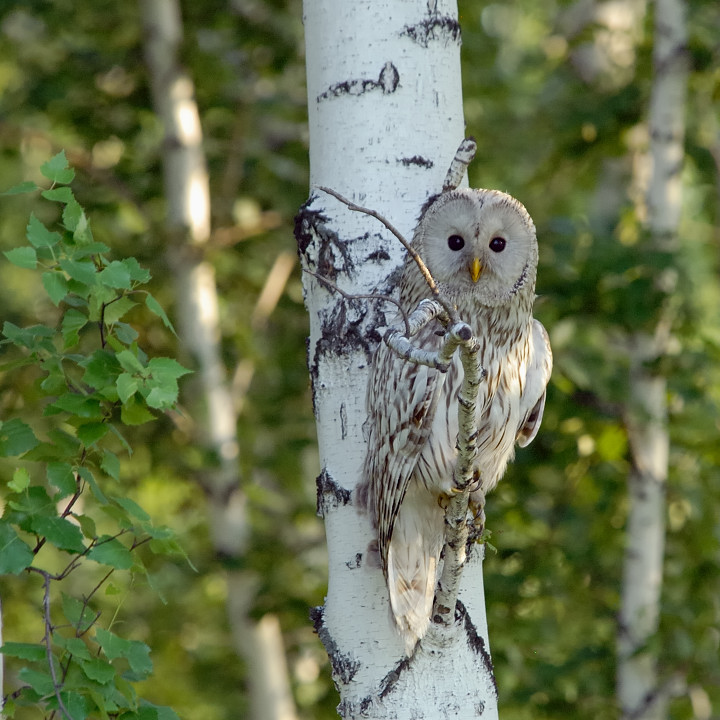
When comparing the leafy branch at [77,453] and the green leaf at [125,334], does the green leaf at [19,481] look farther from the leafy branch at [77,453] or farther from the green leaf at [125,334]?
the green leaf at [125,334]

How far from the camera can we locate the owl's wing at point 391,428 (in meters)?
1.86

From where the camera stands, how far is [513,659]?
12.4 feet

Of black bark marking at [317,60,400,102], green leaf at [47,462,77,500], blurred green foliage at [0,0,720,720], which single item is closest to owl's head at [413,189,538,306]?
black bark marking at [317,60,400,102]

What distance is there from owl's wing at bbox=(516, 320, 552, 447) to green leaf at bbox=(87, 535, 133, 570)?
0.87 metres

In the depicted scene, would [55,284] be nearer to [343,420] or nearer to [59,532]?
[59,532]

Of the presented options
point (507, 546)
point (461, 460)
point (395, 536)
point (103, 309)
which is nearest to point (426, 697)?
point (395, 536)

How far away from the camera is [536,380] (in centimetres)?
209

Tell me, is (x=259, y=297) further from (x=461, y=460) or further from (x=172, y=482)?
(x=461, y=460)

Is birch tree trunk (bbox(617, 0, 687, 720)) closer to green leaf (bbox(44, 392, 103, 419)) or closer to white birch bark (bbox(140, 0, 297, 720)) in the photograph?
white birch bark (bbox(140, 0, 297, 720))

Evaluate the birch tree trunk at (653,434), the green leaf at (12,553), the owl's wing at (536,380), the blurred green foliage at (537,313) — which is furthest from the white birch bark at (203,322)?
the green leaf at (12,553)

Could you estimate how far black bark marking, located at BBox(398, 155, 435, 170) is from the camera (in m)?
1.94

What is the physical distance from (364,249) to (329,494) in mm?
466

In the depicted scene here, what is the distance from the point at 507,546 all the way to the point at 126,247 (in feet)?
6.34

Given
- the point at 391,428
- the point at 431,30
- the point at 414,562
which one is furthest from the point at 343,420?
the point at 431,30
